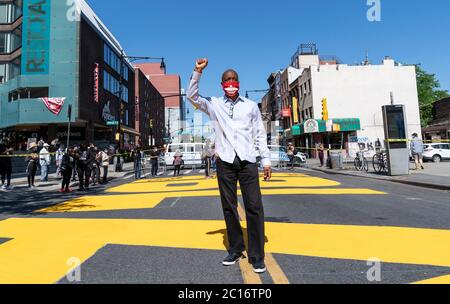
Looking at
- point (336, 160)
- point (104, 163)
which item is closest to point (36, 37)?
point (104, 163)

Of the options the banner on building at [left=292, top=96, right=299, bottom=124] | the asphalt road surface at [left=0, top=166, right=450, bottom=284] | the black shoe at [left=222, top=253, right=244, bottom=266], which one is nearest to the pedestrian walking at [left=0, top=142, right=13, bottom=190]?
the asphalt road surface at [left=0, top=166, right=450, bottom=284]

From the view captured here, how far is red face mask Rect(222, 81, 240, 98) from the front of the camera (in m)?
3.63

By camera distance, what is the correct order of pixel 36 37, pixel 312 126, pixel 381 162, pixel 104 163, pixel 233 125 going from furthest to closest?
1. pixel 312 126
2. pixel 36 37
3. pixel 104 163
4. pixel 381 162
5. pixel 233 125

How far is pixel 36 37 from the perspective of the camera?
111ft

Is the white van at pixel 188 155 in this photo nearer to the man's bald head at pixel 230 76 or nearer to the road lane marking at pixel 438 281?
the man's bald head at pixel 230 76

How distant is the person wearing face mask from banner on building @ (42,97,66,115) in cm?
3400

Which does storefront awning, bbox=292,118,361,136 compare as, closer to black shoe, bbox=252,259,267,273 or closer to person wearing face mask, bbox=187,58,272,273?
person wearing face mask, bbox=187,58,272,273

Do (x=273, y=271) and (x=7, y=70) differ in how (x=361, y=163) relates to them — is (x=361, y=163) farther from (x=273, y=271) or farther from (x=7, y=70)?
(x=7, y=70)

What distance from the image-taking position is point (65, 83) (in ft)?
112

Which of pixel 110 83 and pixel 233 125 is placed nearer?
pixel 233 125

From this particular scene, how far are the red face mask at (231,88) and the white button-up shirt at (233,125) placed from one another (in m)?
0.07

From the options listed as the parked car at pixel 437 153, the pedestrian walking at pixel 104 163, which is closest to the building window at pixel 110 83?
the pedestrian walking at pixel 104 163

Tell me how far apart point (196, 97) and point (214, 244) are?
1.87 meters
